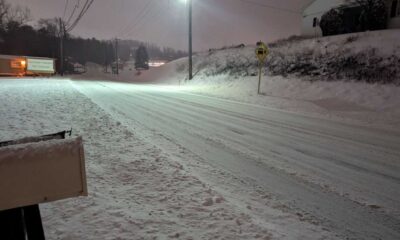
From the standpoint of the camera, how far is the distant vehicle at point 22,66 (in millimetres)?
51750

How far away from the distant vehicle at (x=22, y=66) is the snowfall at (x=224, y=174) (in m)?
46.5

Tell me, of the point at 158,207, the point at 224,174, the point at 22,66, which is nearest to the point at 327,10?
the point at 224,174

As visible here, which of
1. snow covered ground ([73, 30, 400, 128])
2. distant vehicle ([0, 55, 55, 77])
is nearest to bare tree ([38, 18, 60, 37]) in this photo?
distant vehicle ([0, 55, 55, 77])

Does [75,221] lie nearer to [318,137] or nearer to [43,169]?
[43,169]

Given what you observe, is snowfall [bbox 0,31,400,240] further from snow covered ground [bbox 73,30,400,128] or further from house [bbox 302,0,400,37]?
house [bbox 302,0,400,37]

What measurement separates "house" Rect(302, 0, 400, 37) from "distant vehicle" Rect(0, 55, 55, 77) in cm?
4181

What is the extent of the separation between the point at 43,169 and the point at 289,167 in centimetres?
436

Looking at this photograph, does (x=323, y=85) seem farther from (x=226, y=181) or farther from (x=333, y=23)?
Result: (x=226, y=181)

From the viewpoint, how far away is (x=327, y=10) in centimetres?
3609

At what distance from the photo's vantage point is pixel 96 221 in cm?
360

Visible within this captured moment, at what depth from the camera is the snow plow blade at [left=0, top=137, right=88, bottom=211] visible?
247 cm

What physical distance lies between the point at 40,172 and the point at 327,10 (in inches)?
1538

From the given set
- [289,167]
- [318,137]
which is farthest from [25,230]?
[318,137]

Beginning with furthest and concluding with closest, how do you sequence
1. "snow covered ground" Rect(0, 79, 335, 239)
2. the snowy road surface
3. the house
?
the house → the snowy road surface → "snow covered ground" Rect(0, 79, 335, 239)
